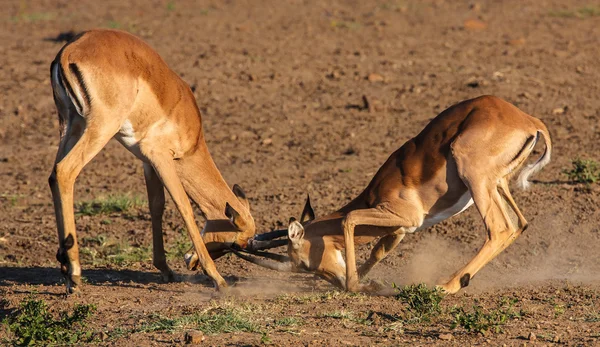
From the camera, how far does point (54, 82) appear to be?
780 centimetres

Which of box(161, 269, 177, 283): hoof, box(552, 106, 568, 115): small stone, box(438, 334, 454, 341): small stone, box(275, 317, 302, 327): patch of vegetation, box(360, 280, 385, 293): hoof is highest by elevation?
box(438, 334, 454, 341): small stone

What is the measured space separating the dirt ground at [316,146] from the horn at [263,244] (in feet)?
1.04

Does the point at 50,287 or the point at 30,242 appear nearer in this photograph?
the point at 50,287

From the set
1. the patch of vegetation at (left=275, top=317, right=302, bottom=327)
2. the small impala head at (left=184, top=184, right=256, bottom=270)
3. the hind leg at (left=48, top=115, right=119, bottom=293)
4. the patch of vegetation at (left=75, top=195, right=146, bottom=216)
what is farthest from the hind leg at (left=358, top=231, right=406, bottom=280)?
the patch of vegetation at (left=75, top=195, right=146, bottom=216)

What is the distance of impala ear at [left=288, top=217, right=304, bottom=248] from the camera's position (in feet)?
26.2

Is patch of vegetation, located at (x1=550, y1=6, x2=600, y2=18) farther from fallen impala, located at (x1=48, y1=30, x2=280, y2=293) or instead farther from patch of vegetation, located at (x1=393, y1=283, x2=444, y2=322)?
patch of vegetation, located at (x1=393, y1=283, x2=444, y2=322)

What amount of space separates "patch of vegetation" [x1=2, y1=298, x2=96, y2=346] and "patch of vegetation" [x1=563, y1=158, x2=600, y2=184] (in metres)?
5.53

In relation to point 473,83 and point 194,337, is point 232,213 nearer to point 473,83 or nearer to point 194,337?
point 194,337

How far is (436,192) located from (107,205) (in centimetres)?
388

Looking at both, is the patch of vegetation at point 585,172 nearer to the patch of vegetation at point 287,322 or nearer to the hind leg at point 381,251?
the hind leg at point 381,251

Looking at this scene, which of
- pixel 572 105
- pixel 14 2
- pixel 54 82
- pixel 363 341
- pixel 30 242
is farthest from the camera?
pixel 14 2

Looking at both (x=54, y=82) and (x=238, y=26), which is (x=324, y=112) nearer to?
(x=238, y=26)

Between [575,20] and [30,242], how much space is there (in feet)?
37.3

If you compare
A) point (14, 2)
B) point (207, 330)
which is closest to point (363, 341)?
point (207, 330)
